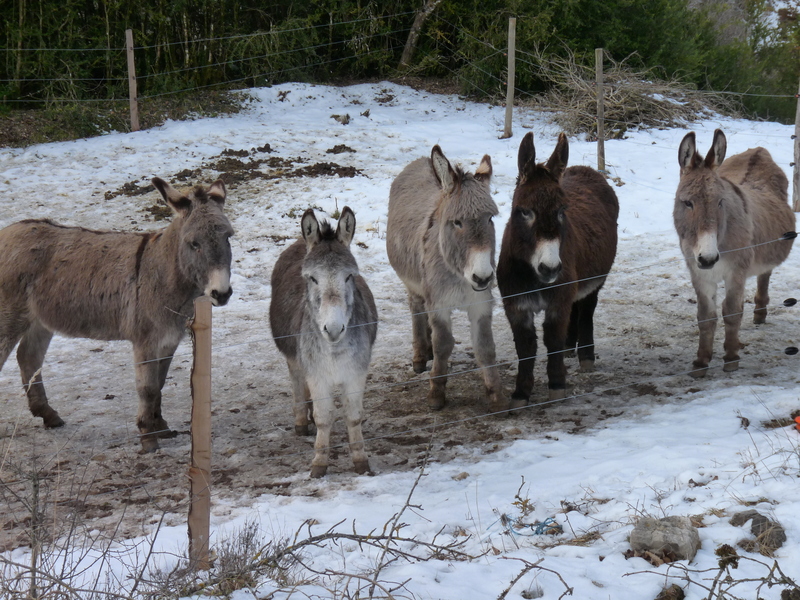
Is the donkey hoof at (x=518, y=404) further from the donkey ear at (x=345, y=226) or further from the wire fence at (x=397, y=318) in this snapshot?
the donkey ear at (x=345, y=226)

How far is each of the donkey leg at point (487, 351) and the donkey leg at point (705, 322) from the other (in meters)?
1.66

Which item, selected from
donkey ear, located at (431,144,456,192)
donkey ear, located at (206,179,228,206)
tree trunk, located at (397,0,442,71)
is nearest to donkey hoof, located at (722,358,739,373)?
donkey ear, located at (431,144,456,192)

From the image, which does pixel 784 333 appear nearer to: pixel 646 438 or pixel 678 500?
pixel 646 438

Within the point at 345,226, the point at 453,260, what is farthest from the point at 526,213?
the point at 345,226

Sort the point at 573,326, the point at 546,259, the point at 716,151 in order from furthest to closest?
the point at 573,326 → the point at 716,151 → the point at 546,259

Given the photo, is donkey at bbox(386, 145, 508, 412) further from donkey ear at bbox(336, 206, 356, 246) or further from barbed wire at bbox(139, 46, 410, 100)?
barbed wire at bbox(139, 46, 410, 100)

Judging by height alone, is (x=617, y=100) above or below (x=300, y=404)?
above

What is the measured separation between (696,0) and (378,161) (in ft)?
68.7

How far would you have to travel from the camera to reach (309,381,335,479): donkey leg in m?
4.43

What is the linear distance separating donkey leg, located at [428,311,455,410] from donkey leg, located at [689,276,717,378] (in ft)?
6.59

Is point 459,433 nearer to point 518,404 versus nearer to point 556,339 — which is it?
point 518,404

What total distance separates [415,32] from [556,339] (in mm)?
13243

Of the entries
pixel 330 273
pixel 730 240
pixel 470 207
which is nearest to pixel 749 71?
pixel 730 240

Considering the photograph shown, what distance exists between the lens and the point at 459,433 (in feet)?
16.7
